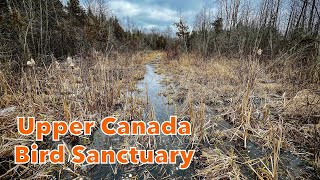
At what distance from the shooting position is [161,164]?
8.79ft

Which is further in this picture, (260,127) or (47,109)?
(47,109)

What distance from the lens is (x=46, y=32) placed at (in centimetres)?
734

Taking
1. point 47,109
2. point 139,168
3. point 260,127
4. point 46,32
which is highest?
point 46,32

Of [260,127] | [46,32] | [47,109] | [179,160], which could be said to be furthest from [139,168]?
[46,32]

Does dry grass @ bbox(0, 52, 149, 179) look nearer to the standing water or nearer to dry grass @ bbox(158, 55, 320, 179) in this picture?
the standing water

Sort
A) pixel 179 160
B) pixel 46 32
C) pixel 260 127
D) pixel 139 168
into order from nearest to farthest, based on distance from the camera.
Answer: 1. pixel 139 168
2. pixel 179 160
3. pixel 260 127
4. pixel 46 32

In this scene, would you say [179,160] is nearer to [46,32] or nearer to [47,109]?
[47,109]

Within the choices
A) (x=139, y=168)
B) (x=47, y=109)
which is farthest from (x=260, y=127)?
(x=47, y=109)

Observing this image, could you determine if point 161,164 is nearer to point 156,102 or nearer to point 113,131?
point 113,131

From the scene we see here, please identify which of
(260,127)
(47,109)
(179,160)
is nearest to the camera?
(179,160)

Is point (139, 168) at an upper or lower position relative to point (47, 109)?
lower

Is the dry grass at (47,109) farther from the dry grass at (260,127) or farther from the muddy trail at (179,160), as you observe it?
the dry grass at (260,127)

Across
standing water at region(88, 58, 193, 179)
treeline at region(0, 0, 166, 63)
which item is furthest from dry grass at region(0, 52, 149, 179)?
treeline at region(0, 0, 166, 63)

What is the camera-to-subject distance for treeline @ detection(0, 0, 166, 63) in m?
5.59
